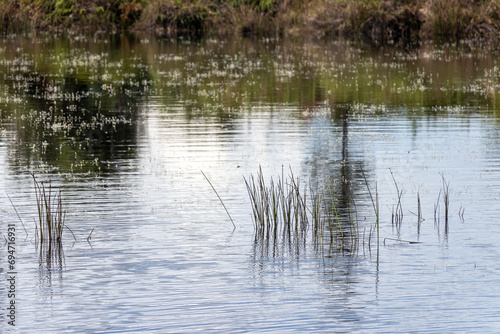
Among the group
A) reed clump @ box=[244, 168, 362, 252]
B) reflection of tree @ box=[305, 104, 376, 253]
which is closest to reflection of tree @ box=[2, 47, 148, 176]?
reflection of tree @ box=[305, 104, 376, 253]

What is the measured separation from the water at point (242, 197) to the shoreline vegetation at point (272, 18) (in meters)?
19.0

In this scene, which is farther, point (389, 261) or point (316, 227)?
point (316, 227)

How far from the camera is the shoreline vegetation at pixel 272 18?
47.4 meters

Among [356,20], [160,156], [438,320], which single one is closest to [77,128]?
[160,156]

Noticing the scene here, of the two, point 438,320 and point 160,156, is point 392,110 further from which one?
point 438,320

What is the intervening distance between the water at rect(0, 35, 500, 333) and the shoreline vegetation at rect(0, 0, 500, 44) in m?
19.0

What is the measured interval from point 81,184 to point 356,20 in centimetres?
3902

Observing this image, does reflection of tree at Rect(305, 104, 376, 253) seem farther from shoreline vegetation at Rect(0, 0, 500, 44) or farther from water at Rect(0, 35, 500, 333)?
shoreline vegetation at Rect(0, 0, 500, 44)

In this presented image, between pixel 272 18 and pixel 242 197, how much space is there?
145 feet

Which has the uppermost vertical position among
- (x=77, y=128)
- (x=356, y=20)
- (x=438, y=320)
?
(x=356, y=20)

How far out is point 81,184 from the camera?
13.8 metres

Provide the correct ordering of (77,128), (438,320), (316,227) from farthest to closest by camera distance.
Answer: (77,128), (316,227), (438,320)

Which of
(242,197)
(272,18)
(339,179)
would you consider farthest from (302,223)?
(272,18)

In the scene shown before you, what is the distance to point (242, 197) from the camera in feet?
42.3
